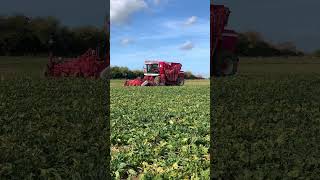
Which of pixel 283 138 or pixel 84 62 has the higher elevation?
pixel 84 62

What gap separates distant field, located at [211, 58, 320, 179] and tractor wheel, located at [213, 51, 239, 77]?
298cm

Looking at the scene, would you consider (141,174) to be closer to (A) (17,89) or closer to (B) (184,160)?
(B) (184,160)

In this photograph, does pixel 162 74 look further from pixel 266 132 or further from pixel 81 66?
pixel 266 132

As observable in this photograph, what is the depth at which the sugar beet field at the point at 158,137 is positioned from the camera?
548 cm

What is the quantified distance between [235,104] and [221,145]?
598cm

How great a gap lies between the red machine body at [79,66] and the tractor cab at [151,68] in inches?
150

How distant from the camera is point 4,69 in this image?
75.3 feet

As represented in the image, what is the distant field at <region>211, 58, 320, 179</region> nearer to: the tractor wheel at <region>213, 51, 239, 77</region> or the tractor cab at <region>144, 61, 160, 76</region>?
the tractor wheel at <region>213, 51, 239, 77</region>

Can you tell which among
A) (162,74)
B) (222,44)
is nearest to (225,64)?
(222,44)

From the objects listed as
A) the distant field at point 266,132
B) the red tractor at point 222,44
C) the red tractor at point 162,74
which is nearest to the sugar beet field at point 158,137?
the distant field at point 266,132

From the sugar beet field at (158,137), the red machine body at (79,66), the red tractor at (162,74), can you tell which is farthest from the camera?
the red tractor at (162,74)

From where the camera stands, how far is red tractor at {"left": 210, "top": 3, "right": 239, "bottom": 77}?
18484 mm

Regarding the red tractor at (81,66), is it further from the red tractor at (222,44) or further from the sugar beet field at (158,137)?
the sugar beet field at (158,137)

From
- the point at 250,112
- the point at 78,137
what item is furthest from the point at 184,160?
the point at 250,112
